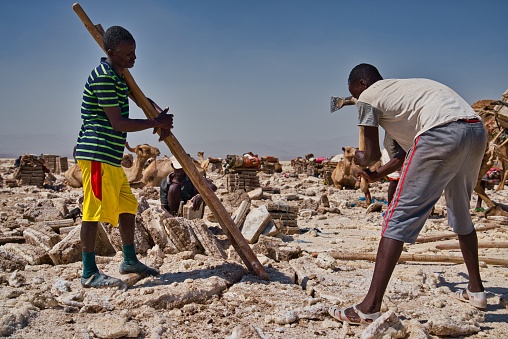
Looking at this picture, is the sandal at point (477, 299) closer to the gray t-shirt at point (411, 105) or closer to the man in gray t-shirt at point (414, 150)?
the man in gray t-shirt at point (414, 150)

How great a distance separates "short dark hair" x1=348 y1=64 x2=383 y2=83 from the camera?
2889 millimetres

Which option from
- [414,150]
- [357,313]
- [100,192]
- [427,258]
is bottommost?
[427,258]

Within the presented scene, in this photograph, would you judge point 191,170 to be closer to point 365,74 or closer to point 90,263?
point 90,263

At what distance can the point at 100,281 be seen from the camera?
3.06 m

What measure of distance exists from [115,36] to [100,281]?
164 cm

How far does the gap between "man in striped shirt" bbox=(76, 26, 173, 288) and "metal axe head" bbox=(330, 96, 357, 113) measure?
1231 mm

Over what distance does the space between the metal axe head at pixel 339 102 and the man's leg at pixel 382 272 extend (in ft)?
4.04

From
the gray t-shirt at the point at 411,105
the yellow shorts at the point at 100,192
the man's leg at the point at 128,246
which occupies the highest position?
the gray t-shirt at the point at 411,105

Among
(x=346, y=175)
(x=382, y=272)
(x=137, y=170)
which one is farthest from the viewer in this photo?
(x=346, y=175)

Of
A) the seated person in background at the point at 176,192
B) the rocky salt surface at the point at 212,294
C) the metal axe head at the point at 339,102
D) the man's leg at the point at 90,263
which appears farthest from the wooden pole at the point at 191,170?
the seated person in background at the point at 176,192

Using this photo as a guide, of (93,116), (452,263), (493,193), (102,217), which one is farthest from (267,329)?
(493,193)

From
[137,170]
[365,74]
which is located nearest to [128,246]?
[365,74]

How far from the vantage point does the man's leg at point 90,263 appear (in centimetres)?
305

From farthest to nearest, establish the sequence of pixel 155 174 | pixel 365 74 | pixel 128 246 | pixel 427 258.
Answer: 1. pixel 155 174
2. pixel 427 258
3. pixel 128 246
4. pixel 365 74
